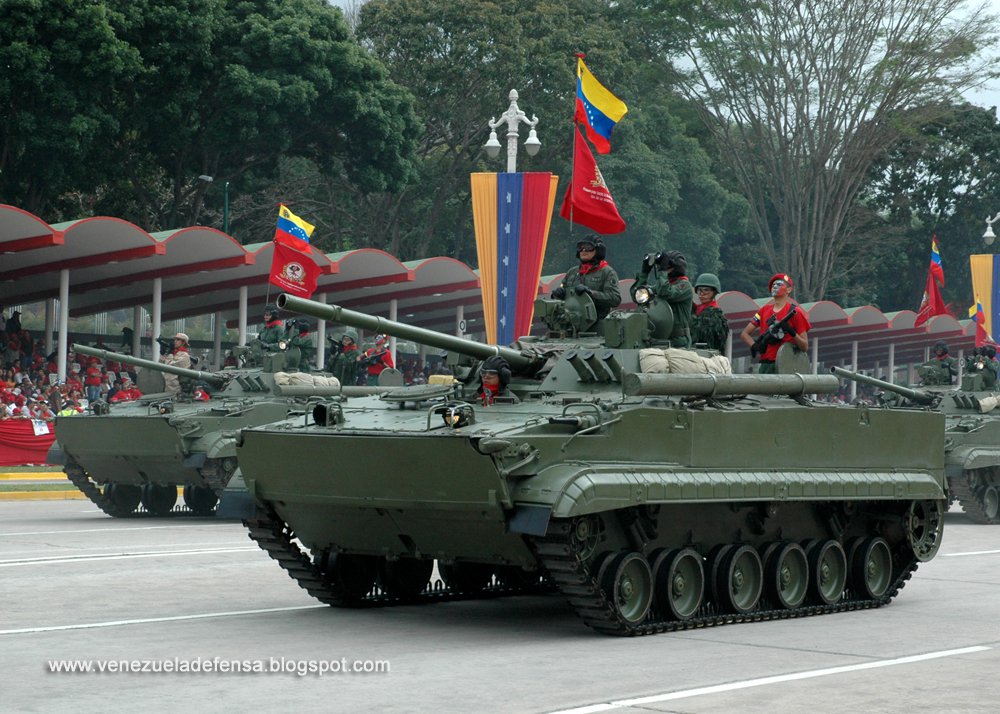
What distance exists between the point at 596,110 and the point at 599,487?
16.0 meters

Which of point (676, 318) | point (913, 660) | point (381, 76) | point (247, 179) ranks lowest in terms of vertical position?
point (913, 660)

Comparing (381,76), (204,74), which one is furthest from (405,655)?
(381,76)

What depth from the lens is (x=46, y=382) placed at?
33.6 metres

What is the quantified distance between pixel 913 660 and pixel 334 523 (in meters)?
4.47

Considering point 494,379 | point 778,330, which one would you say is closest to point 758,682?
point 494,379

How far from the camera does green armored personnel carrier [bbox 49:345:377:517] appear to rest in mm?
21516

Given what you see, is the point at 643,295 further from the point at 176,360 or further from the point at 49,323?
the point at 49,323

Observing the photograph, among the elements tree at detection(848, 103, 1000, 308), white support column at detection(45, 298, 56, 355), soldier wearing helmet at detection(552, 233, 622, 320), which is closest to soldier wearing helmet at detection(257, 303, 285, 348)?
soldier wearing helmet at detection(552, 233, 622, 320)

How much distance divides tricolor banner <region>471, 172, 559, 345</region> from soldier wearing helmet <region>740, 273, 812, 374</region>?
41.2ft

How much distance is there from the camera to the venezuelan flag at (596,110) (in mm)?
25781

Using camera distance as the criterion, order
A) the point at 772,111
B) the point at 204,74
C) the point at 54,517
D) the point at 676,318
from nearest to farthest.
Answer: the point at 676,318, the point at 54,517, the point at 204,74, the point at 772,111

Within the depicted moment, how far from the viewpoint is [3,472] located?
2858cm

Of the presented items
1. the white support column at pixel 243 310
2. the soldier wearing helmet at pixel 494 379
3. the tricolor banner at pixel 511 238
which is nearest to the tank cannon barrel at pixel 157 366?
the tricolor banner at pixel 511 238

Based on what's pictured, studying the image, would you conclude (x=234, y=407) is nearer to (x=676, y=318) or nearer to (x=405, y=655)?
(x=676, y=318)
